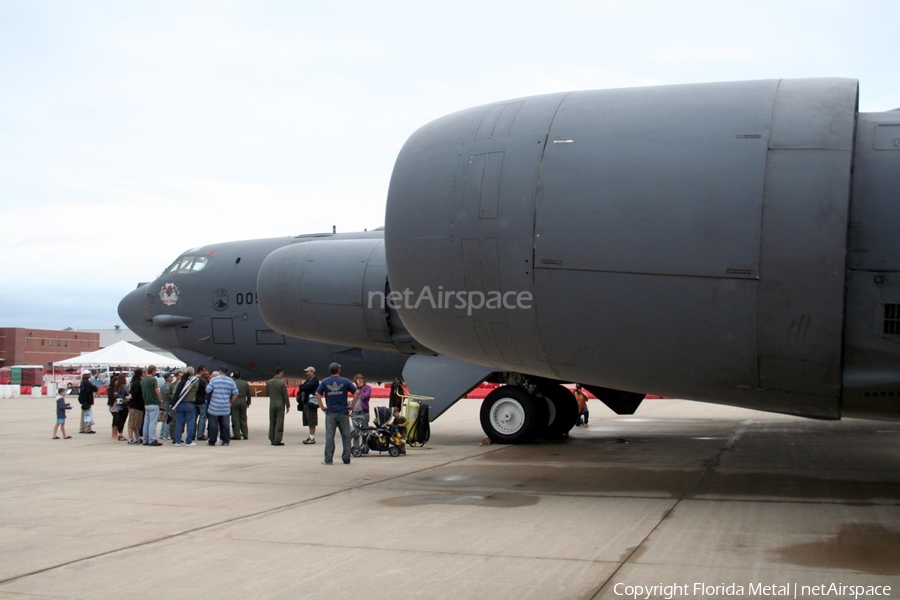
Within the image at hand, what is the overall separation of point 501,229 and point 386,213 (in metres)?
1.57

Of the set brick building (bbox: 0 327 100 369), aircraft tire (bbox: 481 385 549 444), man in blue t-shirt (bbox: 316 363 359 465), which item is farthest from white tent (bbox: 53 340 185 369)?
brick building (bbox: 0 327 100 369)

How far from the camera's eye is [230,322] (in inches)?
751

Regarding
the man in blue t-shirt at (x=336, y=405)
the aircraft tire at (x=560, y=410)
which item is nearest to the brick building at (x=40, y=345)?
the aircraft tire at (x=560, y=410)

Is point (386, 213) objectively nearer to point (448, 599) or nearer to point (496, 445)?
point (448, 599)

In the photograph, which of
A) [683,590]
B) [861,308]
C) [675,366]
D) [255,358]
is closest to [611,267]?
[675,366]

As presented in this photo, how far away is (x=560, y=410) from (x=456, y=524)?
895cm

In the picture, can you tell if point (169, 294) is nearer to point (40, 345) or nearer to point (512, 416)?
point (512, 416)

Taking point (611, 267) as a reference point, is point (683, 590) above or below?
below

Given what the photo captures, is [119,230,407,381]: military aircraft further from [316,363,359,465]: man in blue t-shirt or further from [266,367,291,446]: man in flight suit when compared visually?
[316,363,359,465]: man in blue t-shirt

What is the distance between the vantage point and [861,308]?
7.86m

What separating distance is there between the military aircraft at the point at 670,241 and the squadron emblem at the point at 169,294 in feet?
37.4

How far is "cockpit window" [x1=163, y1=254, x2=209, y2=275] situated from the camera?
19.6m

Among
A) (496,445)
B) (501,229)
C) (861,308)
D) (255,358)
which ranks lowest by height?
(496,445)

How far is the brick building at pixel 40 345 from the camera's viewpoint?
73812mm
